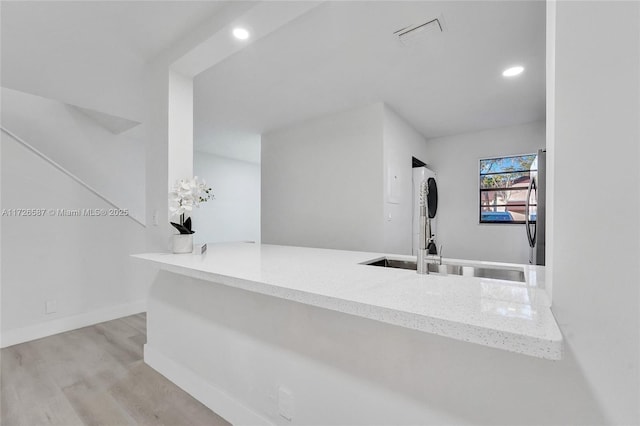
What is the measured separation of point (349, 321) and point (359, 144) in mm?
2590

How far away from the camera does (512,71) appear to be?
2559 millimetres

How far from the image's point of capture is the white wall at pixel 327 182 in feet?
10.7

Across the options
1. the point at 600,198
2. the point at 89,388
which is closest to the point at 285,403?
the point at 600,198

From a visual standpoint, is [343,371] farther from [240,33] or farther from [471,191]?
[471,191]

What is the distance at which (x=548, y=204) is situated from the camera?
0.80 metres

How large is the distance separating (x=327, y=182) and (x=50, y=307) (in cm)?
318

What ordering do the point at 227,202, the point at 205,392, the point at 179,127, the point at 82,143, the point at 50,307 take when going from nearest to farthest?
the point at 205,392, the point at 179,127, the point at 50,307, the point at 82,143, the point at 227,202

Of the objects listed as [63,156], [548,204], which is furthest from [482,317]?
[63,156]

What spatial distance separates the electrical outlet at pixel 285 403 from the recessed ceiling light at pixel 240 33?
203cm

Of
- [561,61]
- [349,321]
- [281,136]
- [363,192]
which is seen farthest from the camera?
[281,136]

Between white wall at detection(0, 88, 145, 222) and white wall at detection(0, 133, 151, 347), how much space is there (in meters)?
0.61

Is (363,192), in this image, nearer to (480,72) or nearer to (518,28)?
(480,72)

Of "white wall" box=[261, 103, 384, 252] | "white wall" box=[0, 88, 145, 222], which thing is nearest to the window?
"white wall" box=[261, 103, 384, 252]

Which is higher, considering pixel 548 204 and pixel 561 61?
pixel 561 61
